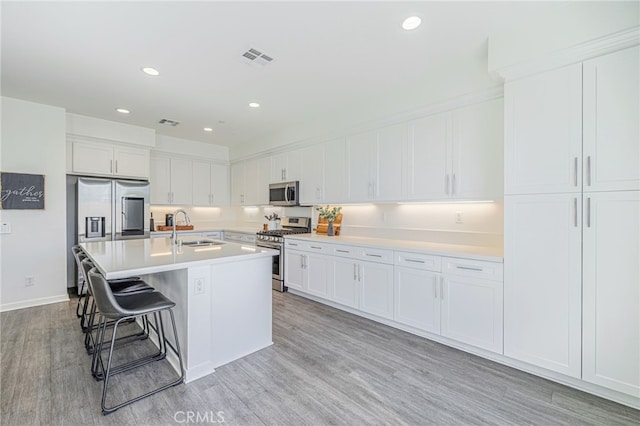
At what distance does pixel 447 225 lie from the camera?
332 cm

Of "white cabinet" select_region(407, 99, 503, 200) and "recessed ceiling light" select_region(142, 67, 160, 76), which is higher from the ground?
"recessed ceiling light" select_region(142, 67, 160, 76)

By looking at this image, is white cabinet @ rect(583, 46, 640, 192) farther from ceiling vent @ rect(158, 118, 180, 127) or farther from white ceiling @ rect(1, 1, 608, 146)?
ceiling vent @ rect(158, 118, 180, 127)

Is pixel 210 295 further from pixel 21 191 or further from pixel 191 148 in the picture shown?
pixel 191 148

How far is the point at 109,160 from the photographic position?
465 centimetres

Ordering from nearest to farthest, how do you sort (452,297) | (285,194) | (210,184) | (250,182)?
1. (452,297)
2. (285,194)
3. (250,182)
4. (210,184)

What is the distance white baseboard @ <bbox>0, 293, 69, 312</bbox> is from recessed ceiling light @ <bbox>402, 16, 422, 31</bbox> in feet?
17.5

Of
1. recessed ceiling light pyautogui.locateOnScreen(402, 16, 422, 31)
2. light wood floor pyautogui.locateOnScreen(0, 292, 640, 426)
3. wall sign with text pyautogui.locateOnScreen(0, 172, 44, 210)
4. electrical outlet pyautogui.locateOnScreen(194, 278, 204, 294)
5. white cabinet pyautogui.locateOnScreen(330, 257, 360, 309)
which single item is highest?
recessed ceiling light pyautogui.locateOnScreen(402, 16, 422, 31)

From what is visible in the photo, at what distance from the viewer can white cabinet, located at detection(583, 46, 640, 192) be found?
6.01 ft

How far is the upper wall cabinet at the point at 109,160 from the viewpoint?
438 centimetres

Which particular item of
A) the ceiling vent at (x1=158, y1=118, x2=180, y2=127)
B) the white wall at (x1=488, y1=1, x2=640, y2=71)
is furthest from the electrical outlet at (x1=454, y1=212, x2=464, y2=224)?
the ceiling vent at (x1=158, y1=118, x2=180, y2=127)

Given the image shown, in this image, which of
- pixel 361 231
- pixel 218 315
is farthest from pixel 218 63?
pixel 361 231

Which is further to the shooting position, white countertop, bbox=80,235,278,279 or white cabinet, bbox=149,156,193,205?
white cabinet, bbox=149,156,193,205

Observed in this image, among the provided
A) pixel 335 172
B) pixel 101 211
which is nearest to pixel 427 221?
pixel 335 172

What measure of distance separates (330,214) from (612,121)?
3152mm
